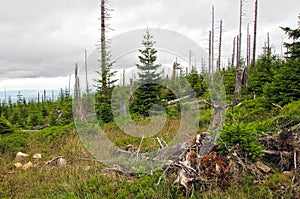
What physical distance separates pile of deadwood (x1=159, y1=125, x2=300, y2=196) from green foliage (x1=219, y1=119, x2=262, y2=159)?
0.31 feet

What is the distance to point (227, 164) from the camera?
13.9ft

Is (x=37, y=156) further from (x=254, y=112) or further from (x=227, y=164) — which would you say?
(x=254, y=112)

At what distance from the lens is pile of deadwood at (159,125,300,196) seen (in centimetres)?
408

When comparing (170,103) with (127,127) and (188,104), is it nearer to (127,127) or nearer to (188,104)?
(188,104)

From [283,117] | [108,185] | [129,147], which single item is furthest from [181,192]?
[283,117]

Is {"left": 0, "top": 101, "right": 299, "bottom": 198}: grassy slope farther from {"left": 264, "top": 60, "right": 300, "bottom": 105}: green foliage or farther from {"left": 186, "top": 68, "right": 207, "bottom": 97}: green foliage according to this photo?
{"left": 186, "top": 68, "right": 207, "bottom": 97}: green foliage

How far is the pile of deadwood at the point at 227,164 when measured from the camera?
4.08m

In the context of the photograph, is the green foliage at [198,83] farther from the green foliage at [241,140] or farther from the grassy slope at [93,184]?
the green foliage at [241,140]

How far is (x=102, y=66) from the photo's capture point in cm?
1285

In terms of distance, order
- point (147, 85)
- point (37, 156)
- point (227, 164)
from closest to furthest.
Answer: point (227, 164), point (37, 156), point (147, 85)

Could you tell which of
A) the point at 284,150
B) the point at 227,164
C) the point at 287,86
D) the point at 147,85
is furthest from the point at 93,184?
the point at 287,86

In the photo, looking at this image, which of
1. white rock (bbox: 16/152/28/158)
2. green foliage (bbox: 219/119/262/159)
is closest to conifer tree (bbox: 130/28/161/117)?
white rock (bbox: 16/152/28/158)

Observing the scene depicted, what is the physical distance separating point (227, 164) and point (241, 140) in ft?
1.80

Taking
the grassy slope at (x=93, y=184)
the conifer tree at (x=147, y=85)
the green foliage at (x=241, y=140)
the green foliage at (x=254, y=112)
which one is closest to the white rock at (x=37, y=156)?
the grassy slope at (x=93, y=184)
